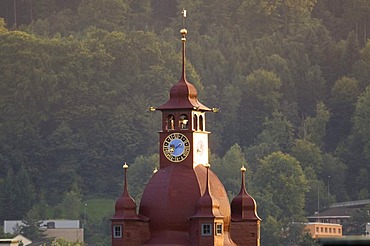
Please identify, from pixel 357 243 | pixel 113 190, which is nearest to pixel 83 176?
pixel 113 190

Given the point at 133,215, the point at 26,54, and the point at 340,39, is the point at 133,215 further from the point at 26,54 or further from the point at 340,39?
the point at 340,39

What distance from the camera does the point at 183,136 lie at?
67.1m

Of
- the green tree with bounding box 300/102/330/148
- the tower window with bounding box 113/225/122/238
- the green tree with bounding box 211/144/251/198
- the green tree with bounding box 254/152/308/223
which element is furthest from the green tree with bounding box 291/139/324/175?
the tower window with bounding box 113/225/122/238

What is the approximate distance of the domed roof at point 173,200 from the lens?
218 feet

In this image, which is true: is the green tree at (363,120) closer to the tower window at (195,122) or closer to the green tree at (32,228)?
the green tree at (32,228)

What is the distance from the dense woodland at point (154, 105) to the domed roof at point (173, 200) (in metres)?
81.9

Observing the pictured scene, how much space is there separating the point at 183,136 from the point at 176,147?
1.15 feet

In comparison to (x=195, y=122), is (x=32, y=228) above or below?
above

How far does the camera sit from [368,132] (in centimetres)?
16775

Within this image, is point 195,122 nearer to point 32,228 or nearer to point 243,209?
point 243,209

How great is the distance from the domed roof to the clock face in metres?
0.25

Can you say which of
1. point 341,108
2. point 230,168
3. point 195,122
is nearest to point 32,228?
point 230,168

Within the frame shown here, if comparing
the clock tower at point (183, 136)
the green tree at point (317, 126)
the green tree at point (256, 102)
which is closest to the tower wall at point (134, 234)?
the clock tower at point (183, 136)

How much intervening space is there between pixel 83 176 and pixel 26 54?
1915cm
